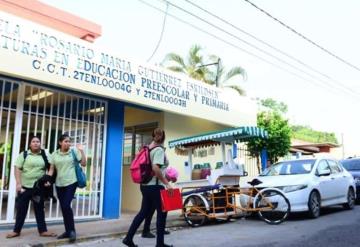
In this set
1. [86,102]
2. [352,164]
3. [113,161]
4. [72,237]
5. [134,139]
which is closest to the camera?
[72,237]

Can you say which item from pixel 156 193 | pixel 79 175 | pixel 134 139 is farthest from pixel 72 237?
pixel 134 139

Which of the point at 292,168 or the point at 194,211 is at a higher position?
the point at 292,168

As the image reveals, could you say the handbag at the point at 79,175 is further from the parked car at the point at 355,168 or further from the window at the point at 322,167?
the parked car at the point at 355,168

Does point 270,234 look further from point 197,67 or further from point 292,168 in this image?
point 197,67

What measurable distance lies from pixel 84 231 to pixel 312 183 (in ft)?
16.6

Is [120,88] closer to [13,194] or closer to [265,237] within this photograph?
[13,194]

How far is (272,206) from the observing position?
9000 mm

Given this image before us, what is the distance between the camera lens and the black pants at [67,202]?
22.8 ft

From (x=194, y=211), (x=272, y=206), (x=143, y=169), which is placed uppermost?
(x=143, y=169)

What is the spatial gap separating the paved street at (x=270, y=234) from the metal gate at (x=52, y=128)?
2.31 m

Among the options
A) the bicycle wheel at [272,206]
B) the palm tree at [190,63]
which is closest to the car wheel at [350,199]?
the bicycle wheel at [272,206]

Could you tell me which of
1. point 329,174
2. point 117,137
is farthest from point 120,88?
point 329,174

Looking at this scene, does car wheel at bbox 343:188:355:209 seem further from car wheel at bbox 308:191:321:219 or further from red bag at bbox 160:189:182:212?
red bag at bbox 160:189:182:212

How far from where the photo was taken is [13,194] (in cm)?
820
